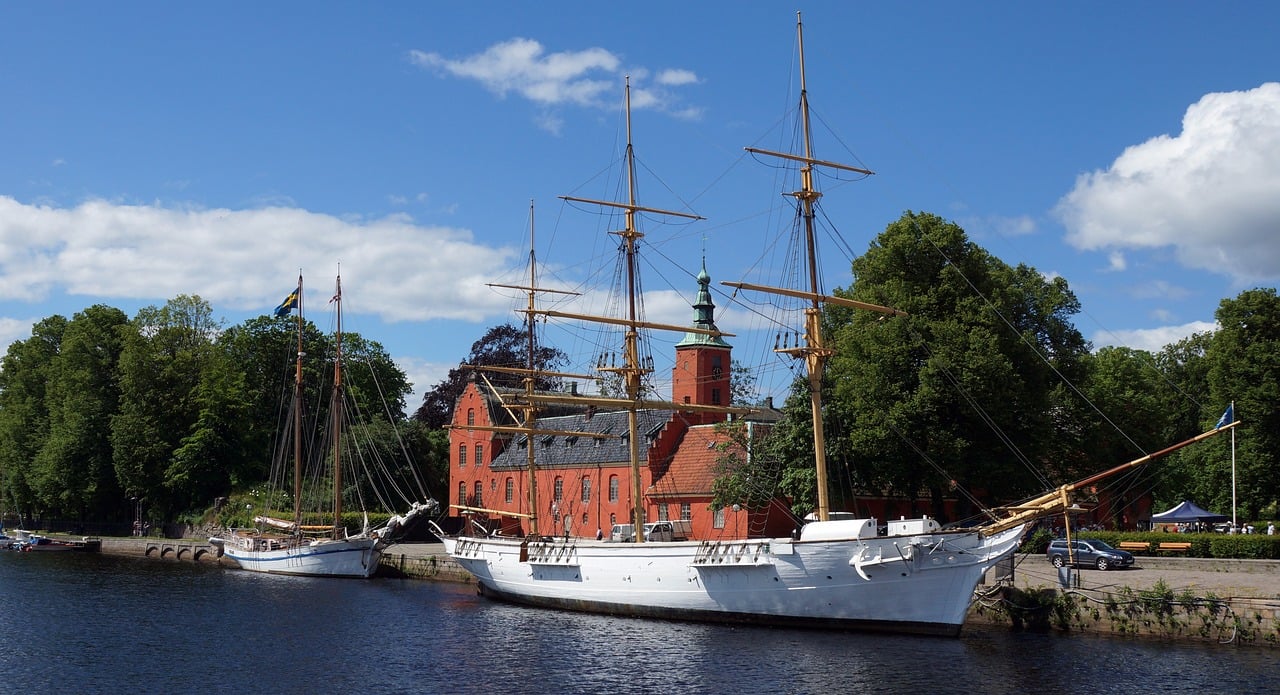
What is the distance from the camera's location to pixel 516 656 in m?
32.8

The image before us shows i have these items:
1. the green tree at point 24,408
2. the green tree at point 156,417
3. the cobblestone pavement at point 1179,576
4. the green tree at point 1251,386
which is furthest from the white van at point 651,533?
the green tree at point 24,408

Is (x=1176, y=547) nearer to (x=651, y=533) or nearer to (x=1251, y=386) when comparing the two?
(x=1251, y=386)

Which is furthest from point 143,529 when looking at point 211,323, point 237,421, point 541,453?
point 541,453

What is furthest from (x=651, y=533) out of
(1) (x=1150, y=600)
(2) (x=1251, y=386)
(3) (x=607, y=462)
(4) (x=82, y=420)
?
(4) (x=82, y=420)

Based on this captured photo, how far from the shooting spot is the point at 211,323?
97.3 meters

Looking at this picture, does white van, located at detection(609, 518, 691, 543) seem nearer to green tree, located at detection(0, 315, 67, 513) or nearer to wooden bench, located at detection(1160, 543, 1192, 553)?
wooden bench, located at detection(1160, 543, 1192, 553)

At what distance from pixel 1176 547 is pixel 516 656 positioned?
27.1 m

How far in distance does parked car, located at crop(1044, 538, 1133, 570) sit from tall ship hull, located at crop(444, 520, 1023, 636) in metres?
7.24

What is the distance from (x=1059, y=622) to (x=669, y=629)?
1264cm

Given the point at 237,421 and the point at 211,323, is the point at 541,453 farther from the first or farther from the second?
the point at 211,323

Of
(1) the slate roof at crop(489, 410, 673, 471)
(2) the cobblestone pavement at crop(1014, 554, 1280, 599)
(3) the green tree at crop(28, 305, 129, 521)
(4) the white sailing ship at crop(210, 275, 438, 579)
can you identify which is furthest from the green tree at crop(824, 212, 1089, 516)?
(3) the green tree at crop(28, 305, 129, 521)

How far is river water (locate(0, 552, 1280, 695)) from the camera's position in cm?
2770

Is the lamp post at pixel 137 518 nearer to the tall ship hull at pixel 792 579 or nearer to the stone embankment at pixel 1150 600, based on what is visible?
the tall ship hull at pixel 792 579

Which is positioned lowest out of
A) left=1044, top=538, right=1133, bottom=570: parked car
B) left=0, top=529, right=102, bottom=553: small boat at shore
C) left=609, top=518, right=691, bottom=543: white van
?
left=0, top=529, right=102, bottom=553: small boat at shore
